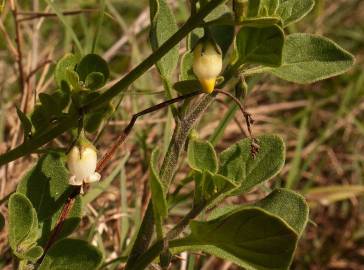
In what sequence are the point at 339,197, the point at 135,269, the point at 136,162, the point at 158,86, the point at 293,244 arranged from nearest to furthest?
the point at 293,244 → the point at 135,269 → the point at 136,162 → the point at 339,197 → the point at 158,86

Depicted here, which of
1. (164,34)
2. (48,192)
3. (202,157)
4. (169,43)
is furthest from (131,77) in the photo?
(48,192)

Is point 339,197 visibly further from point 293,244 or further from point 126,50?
point 293,244

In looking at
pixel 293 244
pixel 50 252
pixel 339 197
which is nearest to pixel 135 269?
pixel 50 252

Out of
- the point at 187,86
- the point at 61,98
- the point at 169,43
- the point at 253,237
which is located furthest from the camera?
the point at 61,98

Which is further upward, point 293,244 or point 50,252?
point 293,244

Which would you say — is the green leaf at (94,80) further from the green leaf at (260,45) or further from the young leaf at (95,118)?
the green leaf at (260,45)

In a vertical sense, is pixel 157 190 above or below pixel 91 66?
below

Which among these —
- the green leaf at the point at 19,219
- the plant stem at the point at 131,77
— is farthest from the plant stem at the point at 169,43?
the green leaf at the point at 19,219

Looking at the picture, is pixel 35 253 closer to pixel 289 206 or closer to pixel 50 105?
pixel 50 105

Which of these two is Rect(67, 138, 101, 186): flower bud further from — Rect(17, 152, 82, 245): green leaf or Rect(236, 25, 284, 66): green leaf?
Rect(236, 25, 284, 66): green leaf
